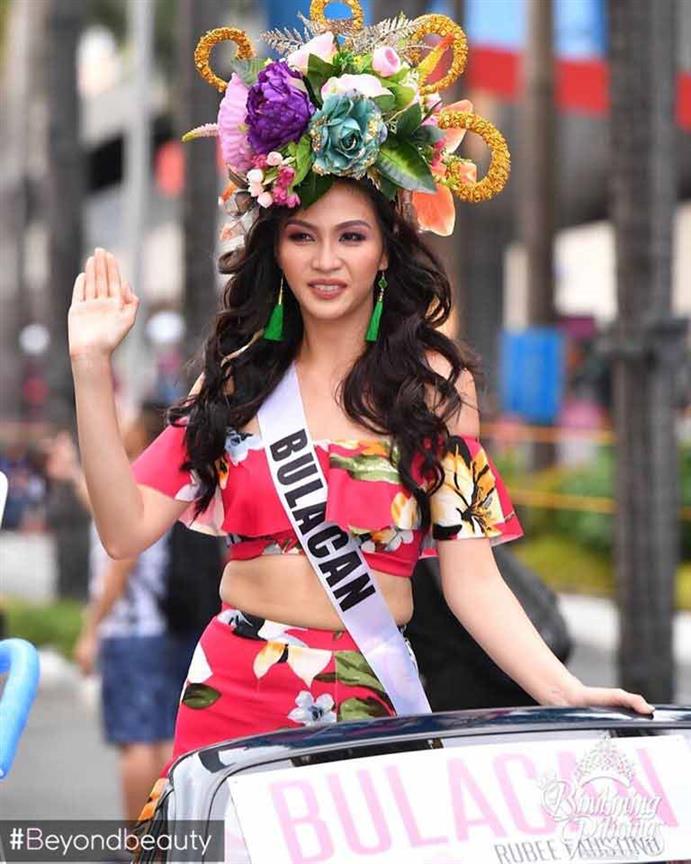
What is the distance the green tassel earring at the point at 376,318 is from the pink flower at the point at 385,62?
0.35m

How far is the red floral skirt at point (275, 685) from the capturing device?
3.38 meters

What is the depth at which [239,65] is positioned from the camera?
3.61 metres

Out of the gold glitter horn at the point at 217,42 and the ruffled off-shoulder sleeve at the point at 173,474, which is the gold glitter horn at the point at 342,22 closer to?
the gold glitter horn at the point at 217,42

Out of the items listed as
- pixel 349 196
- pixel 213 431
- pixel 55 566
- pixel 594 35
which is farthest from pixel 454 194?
pixel 594 35

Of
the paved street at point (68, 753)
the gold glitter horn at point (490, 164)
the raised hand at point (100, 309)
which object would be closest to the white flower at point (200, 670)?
the raised hand at point (100, 309)

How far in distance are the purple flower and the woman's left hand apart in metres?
1.06

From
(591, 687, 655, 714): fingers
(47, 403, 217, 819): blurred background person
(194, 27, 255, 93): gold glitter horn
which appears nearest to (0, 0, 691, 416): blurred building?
(47, 403, 217, 819): blurred background person

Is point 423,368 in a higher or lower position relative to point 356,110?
lower

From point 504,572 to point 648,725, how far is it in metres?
1.71

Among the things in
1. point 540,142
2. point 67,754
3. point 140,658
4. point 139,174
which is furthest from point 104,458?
point 540,142

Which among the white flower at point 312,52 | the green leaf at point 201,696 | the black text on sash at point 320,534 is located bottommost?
the green leaf at point 201,696

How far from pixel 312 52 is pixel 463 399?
65 centimetres

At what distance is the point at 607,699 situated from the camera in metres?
3.11

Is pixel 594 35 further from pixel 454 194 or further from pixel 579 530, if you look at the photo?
pixel 454 194
